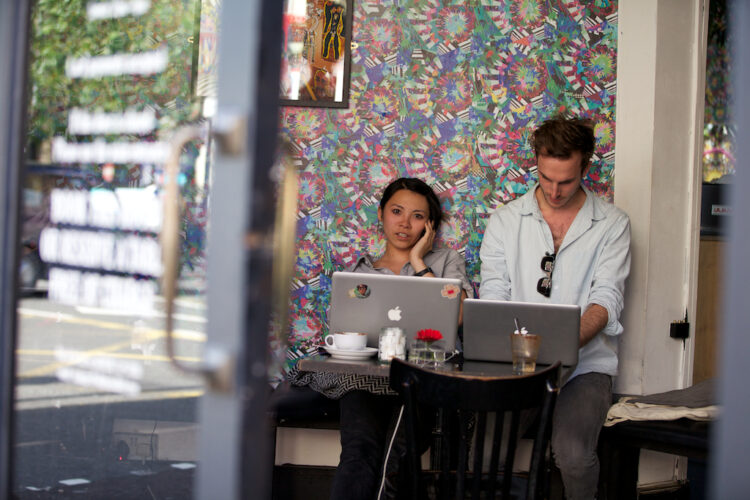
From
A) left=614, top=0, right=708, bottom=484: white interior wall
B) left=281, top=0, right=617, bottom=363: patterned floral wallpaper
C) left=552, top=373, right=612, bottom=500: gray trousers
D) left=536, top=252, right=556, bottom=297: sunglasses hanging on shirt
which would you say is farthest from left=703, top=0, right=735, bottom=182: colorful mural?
left=552, top=373, right=612, bottom=500: gray trousers

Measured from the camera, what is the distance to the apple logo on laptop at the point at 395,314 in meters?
2.90

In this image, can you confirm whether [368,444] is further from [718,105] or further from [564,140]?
[718,105]

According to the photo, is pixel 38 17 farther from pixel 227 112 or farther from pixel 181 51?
pixel 227 112

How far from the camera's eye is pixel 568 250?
3.54m

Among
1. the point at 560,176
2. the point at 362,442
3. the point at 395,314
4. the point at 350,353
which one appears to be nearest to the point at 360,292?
the point at 395,314

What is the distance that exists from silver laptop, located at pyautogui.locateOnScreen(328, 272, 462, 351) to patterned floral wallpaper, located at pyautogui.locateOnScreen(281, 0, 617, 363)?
3.51ft

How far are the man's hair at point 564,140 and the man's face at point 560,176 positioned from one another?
0.08 feet

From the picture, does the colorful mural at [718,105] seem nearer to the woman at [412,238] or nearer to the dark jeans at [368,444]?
the woman at [412,238]

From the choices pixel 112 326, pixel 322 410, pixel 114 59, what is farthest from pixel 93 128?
pixel 322 410

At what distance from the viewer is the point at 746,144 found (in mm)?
1238

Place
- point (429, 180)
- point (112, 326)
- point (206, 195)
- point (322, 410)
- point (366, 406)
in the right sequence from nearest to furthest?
point (206, 195), point (112, 326), point (366, 406), point (322, 410), point (429, 180)

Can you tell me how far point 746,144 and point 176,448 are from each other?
1474 mm

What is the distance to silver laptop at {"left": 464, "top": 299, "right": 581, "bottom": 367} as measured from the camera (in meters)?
2.73

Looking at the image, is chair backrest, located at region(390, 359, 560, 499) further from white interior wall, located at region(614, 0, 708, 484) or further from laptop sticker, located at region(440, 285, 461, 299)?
white interior wall, located at region(614, 0, 708, 484)
